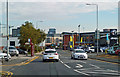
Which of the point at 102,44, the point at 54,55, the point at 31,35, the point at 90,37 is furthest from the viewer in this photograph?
the point at 90,37

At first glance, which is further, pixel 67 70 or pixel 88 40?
pixel 88 40

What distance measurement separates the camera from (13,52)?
43500 millimetres

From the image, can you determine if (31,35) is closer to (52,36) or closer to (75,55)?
(75,55)

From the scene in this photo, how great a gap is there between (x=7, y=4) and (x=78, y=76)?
1794cm

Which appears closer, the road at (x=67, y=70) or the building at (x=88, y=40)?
the road at (x=67, y=70)

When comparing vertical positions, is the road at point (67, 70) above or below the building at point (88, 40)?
below

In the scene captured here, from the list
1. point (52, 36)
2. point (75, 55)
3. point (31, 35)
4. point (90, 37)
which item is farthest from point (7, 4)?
point (52, 36)

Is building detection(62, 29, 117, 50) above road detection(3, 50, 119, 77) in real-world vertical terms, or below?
above

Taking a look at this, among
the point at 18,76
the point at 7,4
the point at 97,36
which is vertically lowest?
the point at 18,76

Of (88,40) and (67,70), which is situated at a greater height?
(88,40)

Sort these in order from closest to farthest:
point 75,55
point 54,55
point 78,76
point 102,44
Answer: point 78,76 < point 54,55 < point 75,55 < point 102,44

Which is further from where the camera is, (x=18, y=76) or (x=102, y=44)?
(x=102, y=44)

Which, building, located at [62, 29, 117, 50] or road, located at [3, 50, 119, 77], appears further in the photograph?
building, located at [62, 29, 117, 50]

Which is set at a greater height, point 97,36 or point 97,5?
point 97,5
